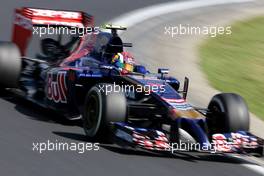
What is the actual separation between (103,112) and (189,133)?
42.0 inches

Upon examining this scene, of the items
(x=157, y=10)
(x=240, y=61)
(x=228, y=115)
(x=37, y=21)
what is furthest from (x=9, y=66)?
(x=157, y=10)

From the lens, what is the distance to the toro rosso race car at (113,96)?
9.40 m

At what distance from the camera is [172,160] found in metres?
9.23

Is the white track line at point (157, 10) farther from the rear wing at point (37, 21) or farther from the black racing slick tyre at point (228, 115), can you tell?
the black racing slick tyre at point (228, 115)

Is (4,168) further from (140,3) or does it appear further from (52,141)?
(140,3)

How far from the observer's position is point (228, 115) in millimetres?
9789

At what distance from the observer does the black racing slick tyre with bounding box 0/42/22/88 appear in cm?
1168

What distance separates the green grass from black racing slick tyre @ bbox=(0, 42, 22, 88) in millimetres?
3725

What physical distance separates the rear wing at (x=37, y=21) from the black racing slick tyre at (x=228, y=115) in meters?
3.59

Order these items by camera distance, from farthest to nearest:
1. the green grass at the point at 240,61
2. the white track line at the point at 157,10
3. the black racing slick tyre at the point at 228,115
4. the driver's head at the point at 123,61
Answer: the white track line at the point at 157,10 → the green grass at the point at 240,61 → the driver's head at the point at 123,61 → the black racing slick tyre at the point at 228,115

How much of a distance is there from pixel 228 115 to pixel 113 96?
1.47 m

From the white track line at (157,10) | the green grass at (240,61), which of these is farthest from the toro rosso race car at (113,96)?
the white track line at (157,10)

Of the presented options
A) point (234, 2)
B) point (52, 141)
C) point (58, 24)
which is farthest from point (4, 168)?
point (234, 2)

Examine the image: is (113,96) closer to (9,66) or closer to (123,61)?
(123,61)
